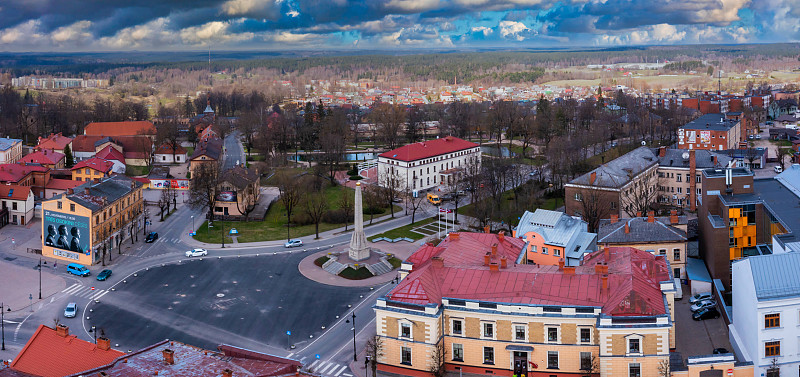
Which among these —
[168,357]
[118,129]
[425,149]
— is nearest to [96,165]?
[118,129]

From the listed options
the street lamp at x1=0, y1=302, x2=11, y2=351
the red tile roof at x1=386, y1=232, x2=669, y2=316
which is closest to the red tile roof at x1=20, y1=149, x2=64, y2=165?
the street lamp at x1=0, y1=302, x2=11, y2=351

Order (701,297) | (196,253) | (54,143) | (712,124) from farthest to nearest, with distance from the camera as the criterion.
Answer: (54,143), (712,124), (196,253), (701,297)

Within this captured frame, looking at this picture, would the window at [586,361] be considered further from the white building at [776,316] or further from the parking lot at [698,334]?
the white building at [776,316]

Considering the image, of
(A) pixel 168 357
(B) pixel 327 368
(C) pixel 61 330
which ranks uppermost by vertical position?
(C) pixel 61 330

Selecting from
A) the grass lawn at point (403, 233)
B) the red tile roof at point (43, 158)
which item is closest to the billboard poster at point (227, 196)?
the grass lawn at point (403, 233)

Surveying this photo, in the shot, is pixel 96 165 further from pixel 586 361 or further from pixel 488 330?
pixel 586 361

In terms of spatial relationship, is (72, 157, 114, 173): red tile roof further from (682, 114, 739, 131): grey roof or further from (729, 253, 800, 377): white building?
(682, 114, 739, 131): grey roof

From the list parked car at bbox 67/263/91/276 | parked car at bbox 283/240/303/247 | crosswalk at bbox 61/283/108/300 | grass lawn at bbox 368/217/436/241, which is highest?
grass lawn at bbox 368/217/436/241
